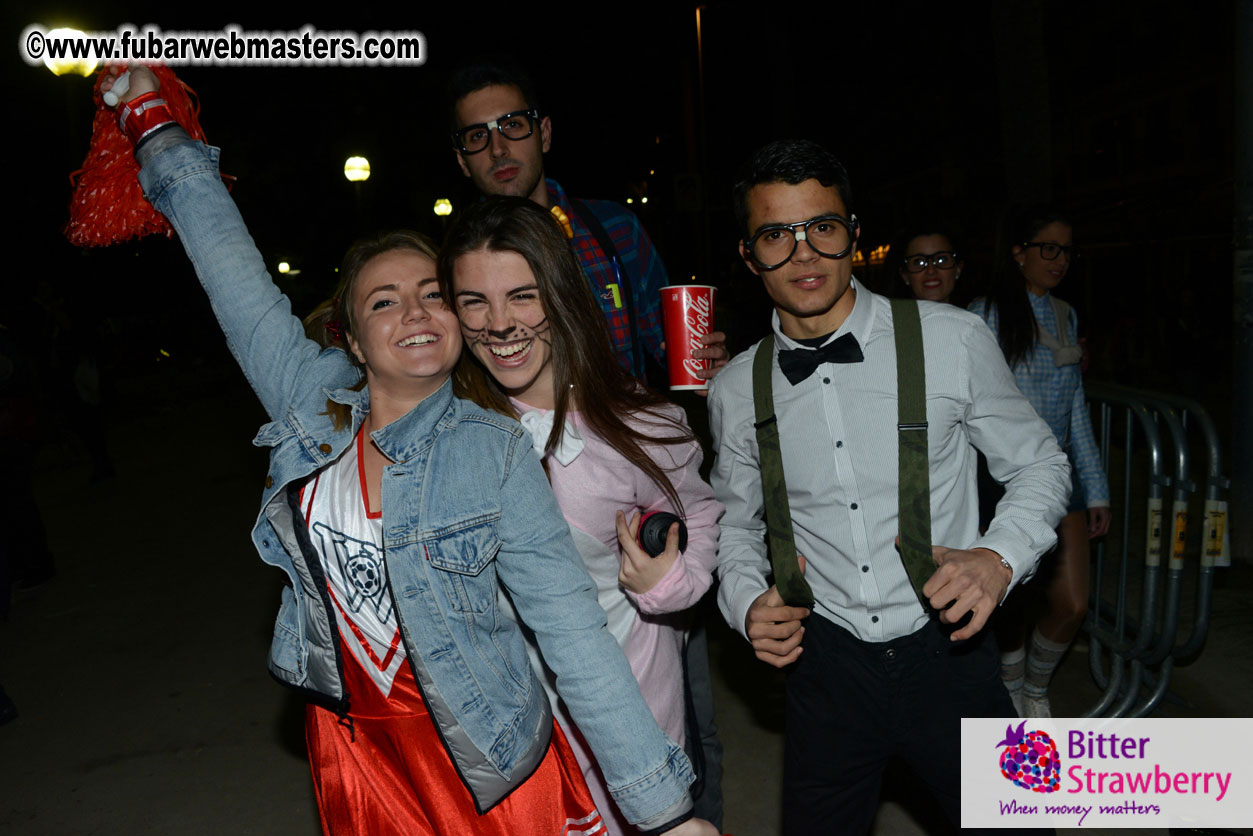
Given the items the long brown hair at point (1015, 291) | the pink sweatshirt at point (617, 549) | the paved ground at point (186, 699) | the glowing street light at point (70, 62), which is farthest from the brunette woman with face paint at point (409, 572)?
the glowing street light at point (70, 62)

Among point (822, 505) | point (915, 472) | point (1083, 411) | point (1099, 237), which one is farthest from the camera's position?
point (1099, 237)

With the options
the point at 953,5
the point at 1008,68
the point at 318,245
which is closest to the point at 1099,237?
the point at 953,5

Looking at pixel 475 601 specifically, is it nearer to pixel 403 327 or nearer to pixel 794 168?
pixel 403 327

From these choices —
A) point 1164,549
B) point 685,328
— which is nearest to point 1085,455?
point 1164,549

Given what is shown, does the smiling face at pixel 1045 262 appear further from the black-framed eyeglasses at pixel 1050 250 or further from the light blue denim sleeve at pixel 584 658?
the light blue denim sleeve at pixel 584 658

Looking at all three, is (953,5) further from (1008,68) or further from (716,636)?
(716,636)

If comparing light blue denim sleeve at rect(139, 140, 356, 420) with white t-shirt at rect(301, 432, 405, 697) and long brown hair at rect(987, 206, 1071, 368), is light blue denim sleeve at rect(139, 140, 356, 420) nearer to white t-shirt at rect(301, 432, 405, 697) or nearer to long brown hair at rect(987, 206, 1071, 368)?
white t-shirt at rect(301, 432, 405, 697)

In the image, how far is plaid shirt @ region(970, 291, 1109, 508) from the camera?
4.00 m

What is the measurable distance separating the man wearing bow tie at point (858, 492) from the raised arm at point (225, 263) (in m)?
1.21

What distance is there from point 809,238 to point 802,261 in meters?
0.06

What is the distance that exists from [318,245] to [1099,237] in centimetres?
2418

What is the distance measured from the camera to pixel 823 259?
227 centimetres

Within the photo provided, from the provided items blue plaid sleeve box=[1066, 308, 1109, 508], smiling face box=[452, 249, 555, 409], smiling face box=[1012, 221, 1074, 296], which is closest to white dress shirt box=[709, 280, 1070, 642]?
smiling face box=[452, 249, 555, 409]

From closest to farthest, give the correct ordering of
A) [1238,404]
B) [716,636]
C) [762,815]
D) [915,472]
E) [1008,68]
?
[915,472], [762,815], [716,636], [1238,404], [1008,68]
